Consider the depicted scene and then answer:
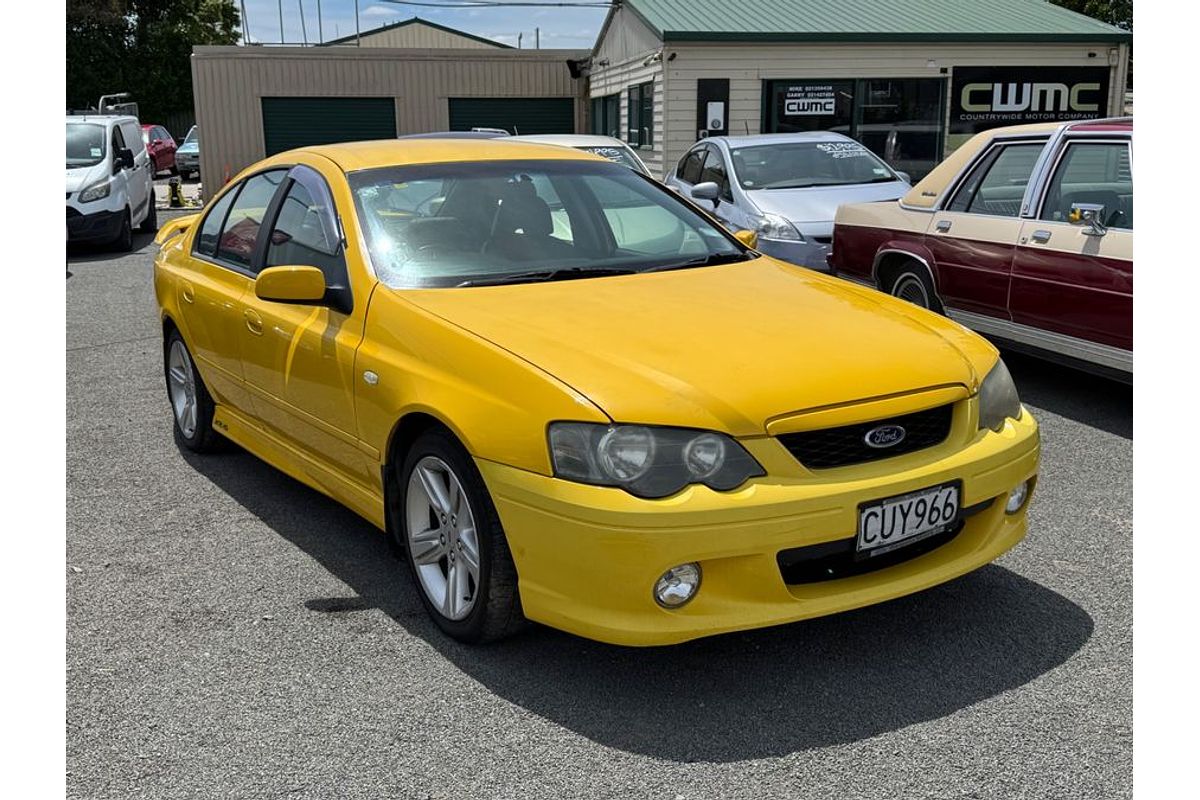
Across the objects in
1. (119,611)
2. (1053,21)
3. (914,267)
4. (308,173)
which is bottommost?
(119,611)

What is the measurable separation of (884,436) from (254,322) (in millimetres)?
2608

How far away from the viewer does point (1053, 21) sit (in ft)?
66.3

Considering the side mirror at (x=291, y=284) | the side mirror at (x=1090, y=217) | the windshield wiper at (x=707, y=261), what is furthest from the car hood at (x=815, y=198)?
the side mirror at (x=291, y=284)

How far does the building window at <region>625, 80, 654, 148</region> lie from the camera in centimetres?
1961

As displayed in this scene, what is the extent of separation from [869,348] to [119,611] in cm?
268

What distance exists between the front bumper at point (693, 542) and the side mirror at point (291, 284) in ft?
3.86

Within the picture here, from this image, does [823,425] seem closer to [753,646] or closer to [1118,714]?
[753,646]

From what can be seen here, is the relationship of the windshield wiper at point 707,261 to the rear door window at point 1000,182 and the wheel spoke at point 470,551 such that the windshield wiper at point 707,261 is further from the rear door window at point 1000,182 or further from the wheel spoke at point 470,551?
the rear door window at point 1000,182

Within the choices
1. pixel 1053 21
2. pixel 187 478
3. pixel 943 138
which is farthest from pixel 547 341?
pixel 1053 21

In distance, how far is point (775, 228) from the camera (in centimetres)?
1008

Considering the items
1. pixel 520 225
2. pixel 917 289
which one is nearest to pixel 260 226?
pixel 520 225

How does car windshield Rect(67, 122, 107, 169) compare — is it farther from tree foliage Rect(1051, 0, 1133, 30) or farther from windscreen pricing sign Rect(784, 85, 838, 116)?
tree foliage Rect(1051, 0, 1133, 30)

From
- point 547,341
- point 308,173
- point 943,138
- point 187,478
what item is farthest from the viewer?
point 943,138

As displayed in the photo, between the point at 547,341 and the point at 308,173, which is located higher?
the point at 308,173
